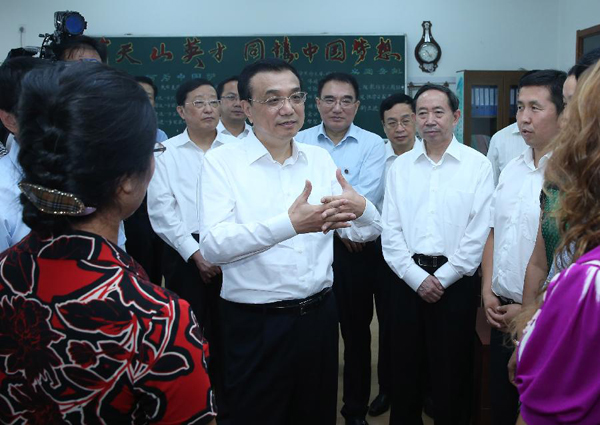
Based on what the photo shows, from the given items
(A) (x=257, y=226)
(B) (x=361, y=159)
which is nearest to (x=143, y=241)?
(B) (x=361, y=159)

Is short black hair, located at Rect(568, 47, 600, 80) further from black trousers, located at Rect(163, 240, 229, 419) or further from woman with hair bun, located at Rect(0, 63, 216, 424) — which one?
black trousers, located at Rect(163, 240, 229, 419)

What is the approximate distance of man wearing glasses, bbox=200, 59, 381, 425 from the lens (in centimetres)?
181

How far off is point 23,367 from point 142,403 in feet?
0.64

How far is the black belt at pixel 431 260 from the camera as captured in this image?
2352mm

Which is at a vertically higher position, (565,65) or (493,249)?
(565,65)

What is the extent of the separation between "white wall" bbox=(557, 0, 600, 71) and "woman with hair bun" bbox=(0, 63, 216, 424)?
18.2 feet

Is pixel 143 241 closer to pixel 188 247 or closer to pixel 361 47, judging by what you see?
pixel 188 247

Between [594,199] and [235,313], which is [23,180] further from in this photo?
[235,313]

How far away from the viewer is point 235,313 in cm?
187

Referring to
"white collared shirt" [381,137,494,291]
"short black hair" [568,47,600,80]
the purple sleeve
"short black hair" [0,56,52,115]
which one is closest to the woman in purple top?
the purple sleeve

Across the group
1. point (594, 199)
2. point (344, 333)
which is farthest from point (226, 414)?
point (594, 199)

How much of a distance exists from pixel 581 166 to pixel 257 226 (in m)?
1.00

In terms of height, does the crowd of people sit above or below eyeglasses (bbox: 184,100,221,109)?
below

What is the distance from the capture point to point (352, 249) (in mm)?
2771
